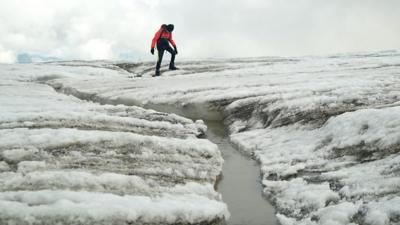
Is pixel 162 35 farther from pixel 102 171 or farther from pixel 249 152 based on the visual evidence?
pixel 102 171

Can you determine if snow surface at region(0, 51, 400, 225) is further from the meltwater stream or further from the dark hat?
the dark hat

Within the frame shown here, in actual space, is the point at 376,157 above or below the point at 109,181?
above

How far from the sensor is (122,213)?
6773mm

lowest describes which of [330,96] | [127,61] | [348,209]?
[348,209]

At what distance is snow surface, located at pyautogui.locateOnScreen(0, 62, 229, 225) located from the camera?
678 centimetres

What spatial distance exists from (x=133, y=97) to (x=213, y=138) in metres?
6.79

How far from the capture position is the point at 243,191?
9.19 metres

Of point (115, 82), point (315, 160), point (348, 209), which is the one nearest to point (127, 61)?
point (115, 82)

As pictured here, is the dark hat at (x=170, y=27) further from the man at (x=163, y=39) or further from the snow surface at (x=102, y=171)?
the snow surface at (x=102, y=171)

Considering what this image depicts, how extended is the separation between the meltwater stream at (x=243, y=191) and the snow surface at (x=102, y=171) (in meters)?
0.31

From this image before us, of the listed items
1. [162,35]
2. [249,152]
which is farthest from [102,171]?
[162,35]

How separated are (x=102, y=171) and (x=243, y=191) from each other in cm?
300

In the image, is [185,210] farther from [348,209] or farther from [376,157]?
[376,157]

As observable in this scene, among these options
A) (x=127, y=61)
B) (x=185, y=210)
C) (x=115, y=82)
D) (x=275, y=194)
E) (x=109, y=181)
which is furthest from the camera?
(x=127, y=61)
